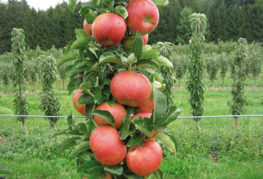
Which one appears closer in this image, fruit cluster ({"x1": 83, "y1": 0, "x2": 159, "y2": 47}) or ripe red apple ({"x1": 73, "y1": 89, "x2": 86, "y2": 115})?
fruit cluster ({"x1": 83, "y1": 0, "x2": 159, "y2": 47})

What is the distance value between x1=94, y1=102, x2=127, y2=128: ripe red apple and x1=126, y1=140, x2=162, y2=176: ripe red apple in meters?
0.15

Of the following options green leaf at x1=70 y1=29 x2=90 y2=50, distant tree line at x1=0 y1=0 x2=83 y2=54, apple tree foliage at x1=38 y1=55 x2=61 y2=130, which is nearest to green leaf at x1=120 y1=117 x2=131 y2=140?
green leaf at x1=70 y1=29 x2=90 y2=50

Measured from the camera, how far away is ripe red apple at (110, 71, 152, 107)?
3.78 feet

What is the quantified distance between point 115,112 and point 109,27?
1.31 feet

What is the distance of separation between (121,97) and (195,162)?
362 centimetres

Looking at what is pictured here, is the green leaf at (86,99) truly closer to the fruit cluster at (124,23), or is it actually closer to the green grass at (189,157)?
the fruit cluster at (124,23)

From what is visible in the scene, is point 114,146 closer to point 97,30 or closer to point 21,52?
point 97,30

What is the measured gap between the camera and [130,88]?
1.15 meters

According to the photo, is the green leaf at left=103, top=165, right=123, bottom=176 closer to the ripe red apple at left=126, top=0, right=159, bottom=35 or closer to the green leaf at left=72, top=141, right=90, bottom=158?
the green leaf at left=72, top=141, right=90, bottom=158

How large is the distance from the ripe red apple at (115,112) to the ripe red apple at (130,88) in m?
0.04

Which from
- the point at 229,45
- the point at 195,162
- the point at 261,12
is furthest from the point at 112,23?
the point at 261,12

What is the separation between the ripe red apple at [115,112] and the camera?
3.94ft

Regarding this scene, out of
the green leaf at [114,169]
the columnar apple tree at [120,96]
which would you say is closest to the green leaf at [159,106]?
the columnar apple tree at [120,96]

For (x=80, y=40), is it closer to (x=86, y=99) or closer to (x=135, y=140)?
(x=86, y=99)
